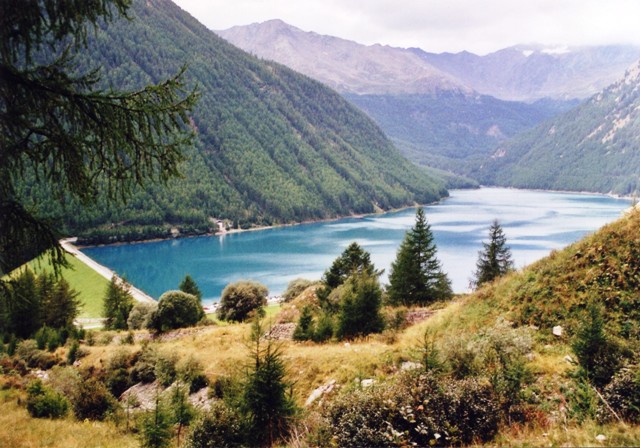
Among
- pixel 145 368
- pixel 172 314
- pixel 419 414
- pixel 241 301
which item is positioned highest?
pixel 419 414

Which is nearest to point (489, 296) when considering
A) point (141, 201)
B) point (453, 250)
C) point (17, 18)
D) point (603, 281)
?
point (603, 281)

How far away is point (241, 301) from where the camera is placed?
125ft

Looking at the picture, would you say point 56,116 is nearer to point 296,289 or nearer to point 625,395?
point 625,395

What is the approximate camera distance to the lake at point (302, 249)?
3625 inches

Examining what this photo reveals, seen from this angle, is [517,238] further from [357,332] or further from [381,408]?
[381,408]

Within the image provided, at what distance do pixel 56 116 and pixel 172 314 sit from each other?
28232 mm

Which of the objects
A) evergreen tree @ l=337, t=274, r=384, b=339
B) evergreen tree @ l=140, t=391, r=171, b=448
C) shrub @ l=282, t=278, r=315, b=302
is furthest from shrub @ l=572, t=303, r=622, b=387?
shrub @ l=282, t=278, r=315, b=302

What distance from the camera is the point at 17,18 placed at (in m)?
5.85

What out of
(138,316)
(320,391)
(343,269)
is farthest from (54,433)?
(138,316)

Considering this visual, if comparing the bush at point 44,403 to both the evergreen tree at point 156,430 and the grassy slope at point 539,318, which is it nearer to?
the grassy slope at point 539,318

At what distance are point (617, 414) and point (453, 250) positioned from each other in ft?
345

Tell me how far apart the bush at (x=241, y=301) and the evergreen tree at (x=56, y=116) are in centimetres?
3155

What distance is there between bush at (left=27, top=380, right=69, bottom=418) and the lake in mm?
63893

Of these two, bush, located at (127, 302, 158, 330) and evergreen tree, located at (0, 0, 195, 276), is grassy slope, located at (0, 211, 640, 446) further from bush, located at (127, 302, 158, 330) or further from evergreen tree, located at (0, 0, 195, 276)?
bush, located at (127, 302, 158, 330)
